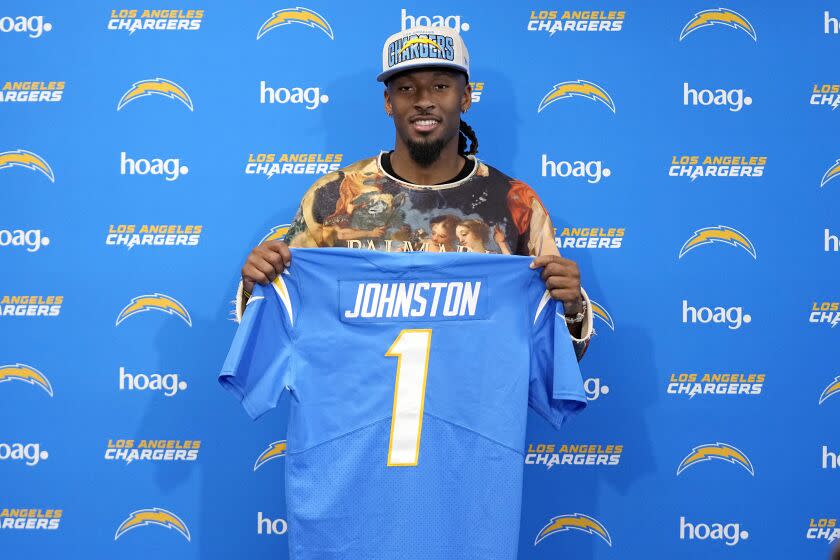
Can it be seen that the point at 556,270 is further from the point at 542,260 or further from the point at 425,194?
the point at 425,194

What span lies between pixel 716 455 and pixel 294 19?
6.58 feet

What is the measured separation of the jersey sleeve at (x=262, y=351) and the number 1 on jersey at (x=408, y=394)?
26cm

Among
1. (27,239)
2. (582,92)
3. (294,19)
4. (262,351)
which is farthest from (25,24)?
(582,92)

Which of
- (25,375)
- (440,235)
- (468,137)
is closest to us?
(440,235)

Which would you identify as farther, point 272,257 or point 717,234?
point 717,234

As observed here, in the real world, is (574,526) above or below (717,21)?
below

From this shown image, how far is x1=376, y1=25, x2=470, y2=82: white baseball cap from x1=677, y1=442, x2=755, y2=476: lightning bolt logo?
1.49 meters

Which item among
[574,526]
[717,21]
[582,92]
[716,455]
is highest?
[717,21]

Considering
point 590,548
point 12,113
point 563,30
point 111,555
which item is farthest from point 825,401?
point 12,113

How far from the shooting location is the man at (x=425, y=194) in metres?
2.11

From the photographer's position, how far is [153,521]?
2.75 metres

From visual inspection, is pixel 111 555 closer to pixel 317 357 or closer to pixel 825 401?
pixel 317 357

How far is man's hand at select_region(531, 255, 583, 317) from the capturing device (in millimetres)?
1986

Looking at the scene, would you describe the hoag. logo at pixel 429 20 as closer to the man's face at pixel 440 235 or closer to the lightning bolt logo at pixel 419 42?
the lightning bolt logo at pixel 419 42
